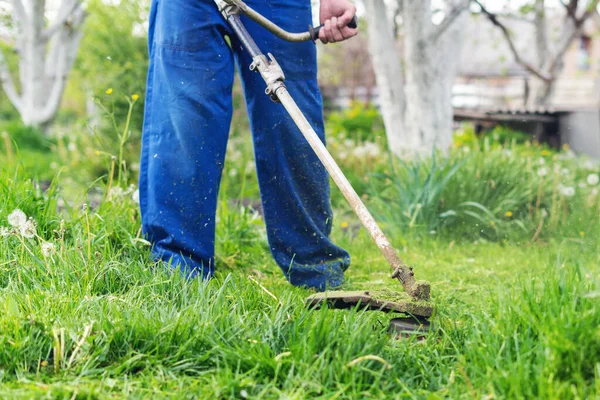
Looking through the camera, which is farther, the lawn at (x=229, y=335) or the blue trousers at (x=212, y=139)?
the blue trousers at (x=212, y=139)

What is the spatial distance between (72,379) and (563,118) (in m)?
11.6

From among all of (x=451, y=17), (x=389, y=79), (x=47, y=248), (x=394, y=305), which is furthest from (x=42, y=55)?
(x=394, y=305)

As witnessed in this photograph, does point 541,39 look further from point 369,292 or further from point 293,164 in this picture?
point 369,292

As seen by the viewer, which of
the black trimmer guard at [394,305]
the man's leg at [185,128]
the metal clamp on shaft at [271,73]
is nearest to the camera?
the black trimmer guard at [394,305]

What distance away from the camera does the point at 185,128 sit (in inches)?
106

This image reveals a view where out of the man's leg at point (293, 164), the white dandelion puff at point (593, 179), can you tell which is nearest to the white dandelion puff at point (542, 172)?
the white dandelion puff at point (593, 179)

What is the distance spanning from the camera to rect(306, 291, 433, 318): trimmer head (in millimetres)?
Result: 2205

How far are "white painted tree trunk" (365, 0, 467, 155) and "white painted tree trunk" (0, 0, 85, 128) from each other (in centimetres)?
680

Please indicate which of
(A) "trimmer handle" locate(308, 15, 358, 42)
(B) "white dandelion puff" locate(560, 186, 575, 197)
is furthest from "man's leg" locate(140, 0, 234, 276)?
(B) "white dandelion puff" locate(560, 186, 575, 197)

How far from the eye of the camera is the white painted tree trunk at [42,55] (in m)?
11.0

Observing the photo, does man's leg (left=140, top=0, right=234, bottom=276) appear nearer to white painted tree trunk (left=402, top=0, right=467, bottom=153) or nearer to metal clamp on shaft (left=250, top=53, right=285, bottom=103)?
metal clamp on shaft (left=250, top=53, right=285, bottom=103)

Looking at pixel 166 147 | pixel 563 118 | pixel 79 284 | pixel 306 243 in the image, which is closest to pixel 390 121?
pixel 306 243

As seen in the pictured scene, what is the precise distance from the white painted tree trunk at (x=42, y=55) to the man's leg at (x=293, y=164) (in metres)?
9.05

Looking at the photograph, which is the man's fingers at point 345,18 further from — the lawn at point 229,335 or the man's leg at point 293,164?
the lawn at point 229,335
